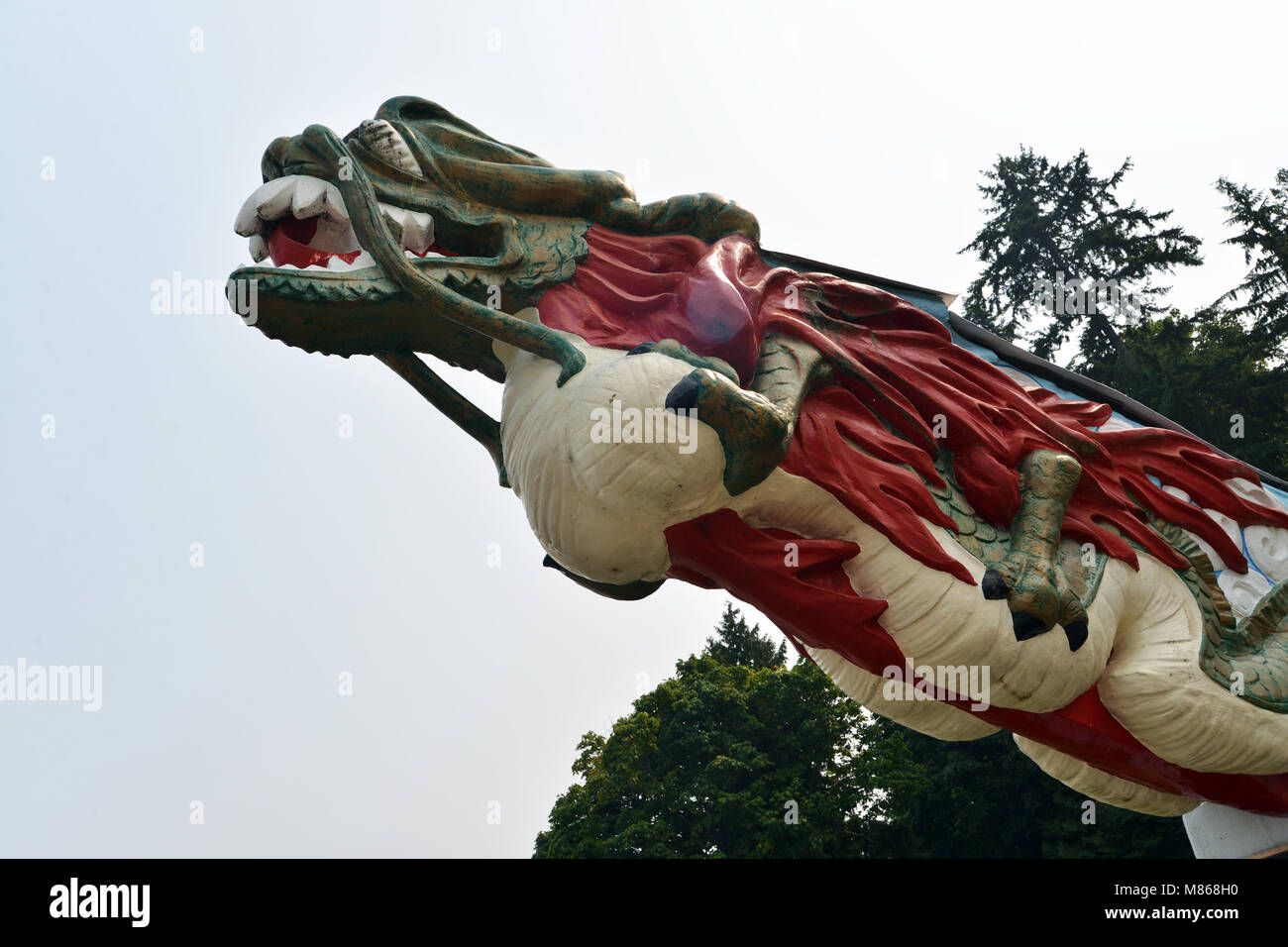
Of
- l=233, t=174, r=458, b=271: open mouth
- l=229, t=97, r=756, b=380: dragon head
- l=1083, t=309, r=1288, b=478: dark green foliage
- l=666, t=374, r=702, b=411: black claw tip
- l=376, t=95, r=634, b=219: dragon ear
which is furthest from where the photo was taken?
l=1083, t=309, r=1288, b=478: dark green foliage

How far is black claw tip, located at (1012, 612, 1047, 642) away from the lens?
3676mm

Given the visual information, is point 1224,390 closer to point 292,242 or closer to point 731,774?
point 731,774

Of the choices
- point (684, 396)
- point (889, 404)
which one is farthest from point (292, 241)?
point (889, 404)

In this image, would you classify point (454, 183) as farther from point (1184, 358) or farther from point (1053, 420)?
point (1184, 358)

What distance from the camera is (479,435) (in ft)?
13.0

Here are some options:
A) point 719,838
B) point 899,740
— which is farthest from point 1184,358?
point 719,838

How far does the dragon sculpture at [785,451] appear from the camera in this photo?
136 inches

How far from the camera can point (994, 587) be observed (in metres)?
3.70

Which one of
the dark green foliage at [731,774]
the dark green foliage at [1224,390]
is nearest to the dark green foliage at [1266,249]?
the dark green foliage at [1224,390]

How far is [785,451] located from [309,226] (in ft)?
5.13

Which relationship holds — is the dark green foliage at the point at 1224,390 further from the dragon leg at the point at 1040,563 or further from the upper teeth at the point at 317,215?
the upper teeth at the point at 317,215

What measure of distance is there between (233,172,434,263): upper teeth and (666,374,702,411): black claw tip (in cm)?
97

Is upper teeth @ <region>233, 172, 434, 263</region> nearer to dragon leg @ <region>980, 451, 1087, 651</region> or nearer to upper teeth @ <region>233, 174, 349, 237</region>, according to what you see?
upper teeth @ <region>233, 174, 349, 237</region>

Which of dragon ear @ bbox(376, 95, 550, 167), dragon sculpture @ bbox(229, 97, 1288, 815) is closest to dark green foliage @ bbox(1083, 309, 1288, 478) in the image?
dragon sculpture @ bbox(229, 97, 1288, 815)
